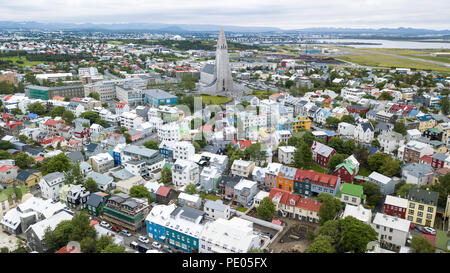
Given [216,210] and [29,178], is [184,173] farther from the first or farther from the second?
[29,178]

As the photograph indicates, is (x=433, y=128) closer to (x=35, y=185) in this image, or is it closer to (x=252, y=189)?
(x=252, y=189)

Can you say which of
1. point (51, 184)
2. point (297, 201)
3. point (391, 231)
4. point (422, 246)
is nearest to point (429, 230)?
point (391, 231)

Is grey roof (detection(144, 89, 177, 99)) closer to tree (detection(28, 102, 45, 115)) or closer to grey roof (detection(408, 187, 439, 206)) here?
tree (detection(28, 102, 45, 115))

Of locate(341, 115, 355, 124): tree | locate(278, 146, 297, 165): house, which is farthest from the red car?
locate(341, 115, 355, 124): tree

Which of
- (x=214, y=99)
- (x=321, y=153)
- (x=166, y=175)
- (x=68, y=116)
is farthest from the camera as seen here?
(x=214, y=99)

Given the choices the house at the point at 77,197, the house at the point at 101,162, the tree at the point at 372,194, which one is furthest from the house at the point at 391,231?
the house at the point at 101,162

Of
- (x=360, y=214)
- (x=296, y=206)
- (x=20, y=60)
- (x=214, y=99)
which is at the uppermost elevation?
(x=20, y=60)

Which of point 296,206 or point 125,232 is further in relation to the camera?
point 296,206
